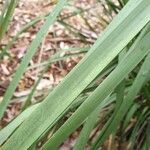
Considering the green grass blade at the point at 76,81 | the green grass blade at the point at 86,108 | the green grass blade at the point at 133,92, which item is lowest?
the green grass blade at the point at 133,92

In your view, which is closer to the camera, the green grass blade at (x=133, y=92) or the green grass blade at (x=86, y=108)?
the green grass blade at (x=86, y=108)

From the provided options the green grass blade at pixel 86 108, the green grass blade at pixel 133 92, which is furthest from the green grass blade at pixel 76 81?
Result: the green grass blade at pixel 133 92

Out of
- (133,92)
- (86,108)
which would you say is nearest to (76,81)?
(86,108)

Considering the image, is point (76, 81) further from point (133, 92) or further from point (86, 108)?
point (133, 92)

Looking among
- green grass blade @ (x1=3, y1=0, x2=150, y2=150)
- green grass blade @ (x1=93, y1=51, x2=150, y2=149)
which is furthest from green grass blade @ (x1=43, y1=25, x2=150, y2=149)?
green grass blade @ (x1=93, y1=51, x2=150, y2=149)

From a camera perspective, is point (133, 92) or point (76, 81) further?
point (133, 92)

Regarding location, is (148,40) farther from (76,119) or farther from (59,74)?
(59,74)

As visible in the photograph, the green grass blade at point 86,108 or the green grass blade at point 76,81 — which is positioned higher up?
the green grass blade at point 76,81

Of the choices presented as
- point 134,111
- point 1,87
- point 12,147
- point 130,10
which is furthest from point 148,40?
point 1,87

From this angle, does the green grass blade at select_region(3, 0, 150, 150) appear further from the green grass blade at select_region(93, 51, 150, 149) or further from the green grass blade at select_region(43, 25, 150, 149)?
the green grass blade at select_region(93, 51, 150, 149)

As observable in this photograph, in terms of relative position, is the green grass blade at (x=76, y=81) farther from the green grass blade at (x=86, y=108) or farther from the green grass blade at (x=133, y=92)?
the green grass blade at (x=133, y=92)
